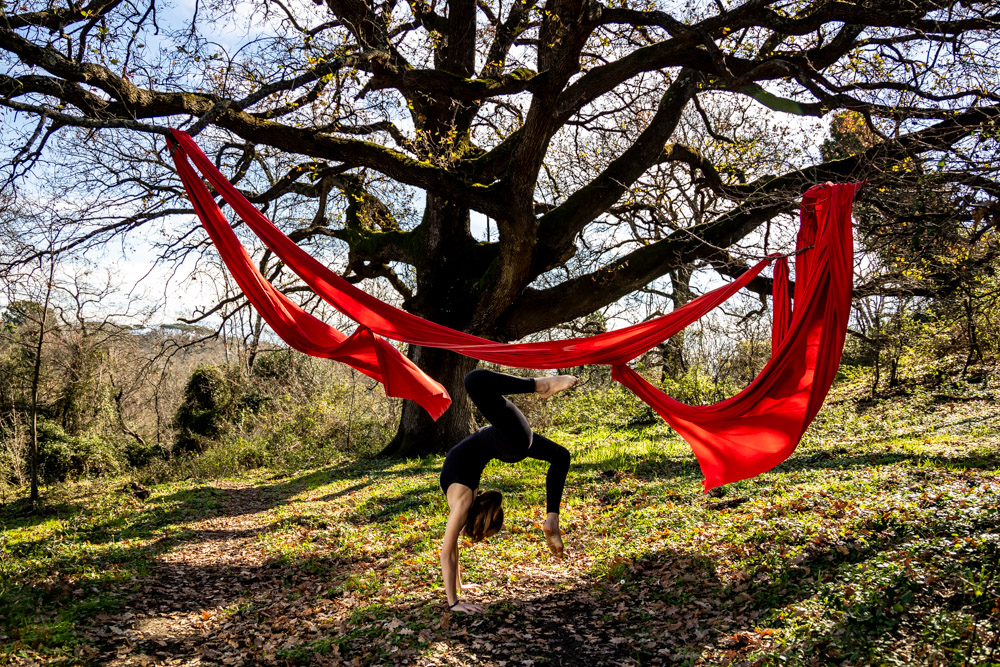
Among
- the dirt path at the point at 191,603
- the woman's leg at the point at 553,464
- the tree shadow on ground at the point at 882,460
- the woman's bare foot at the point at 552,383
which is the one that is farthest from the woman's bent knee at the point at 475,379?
the tree shadow on ground at the point at 882,460

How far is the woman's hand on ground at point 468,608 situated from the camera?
3998mm

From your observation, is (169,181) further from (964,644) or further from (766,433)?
(964,644)

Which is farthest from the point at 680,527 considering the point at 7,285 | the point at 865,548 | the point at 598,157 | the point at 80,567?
the point at 7,285

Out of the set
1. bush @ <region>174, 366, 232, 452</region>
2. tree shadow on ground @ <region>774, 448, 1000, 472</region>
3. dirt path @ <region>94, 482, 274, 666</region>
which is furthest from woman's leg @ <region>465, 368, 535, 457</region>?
bush @ <region>174, 366, 232, 452</region>

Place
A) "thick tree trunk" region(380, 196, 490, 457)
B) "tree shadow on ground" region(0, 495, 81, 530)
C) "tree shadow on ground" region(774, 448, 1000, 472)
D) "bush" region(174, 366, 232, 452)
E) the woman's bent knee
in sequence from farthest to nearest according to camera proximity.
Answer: "bush" region(174, 366, 232, 452), "thick tree trunk" region(380, 196, 490, 457), "tree shadow on ground" region(0, 495, 81, 530), "tree shadow on ground" region(774, 448, 1000, 472), the woman's bent knee

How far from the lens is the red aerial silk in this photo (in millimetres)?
3867

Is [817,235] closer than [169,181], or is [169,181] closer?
[817,235]

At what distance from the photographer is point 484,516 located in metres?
4.07

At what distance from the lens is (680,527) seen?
17.5 ft

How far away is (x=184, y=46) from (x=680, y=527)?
21.9ft

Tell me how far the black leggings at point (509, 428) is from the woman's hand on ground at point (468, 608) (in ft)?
2.71

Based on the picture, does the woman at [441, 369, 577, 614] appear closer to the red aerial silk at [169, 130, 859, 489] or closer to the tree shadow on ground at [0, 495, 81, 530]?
the red aerial silk at [169, 130, 859, 489]

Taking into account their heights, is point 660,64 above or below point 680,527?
above

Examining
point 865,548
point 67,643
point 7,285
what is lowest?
point 67,643
